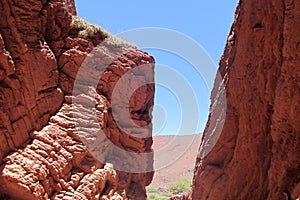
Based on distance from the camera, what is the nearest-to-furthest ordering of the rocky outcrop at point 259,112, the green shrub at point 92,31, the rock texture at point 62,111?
1. the rocky outcrop at point 259,112
2. the rock texture at point 62,111
3. the green shrub at point 92,31

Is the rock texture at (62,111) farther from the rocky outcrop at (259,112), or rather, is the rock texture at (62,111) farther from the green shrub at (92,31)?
the rocky outcrop at (259,112)

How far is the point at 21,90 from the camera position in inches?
372

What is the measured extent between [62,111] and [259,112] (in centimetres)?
660

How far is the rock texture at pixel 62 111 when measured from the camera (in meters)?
9.01

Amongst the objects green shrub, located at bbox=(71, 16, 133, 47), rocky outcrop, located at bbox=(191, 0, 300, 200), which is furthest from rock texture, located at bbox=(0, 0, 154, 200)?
rocky outcrop, located at bbox=(191, 0, 300, 200)

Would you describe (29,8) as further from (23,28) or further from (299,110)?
(299,110)

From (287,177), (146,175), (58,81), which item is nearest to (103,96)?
(58,81)

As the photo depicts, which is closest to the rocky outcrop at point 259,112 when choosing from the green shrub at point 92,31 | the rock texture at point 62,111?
the rock texture at point 62,111

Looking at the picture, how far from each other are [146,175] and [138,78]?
181 inches

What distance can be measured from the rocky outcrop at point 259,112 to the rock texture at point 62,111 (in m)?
3.60

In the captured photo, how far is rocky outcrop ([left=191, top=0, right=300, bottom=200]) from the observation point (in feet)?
22.5

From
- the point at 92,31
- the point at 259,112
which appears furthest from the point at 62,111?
the point at 259,112

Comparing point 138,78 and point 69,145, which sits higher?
point 138,78

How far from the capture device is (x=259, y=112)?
8656 mm
